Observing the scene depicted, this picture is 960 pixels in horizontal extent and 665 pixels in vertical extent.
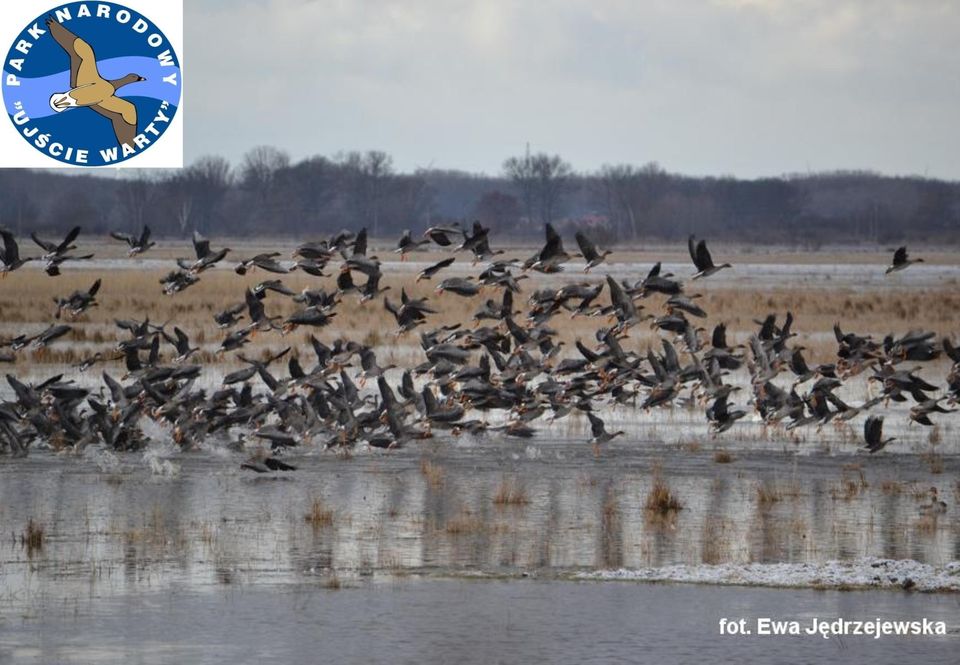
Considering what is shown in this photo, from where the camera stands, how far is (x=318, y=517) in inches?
664

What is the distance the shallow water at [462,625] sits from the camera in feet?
39.2

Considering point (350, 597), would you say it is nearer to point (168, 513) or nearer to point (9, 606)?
point (9, 606)

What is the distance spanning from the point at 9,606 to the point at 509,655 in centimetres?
396

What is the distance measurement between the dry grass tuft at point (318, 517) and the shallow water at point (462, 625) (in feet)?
9.10

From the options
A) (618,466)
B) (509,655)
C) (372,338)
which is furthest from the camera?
(372,338)

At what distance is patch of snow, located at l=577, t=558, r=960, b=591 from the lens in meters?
14.0

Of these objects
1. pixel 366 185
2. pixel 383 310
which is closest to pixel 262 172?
pixel 366 185

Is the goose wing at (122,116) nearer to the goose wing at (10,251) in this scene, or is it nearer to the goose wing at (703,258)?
the goose wing at (10,251)

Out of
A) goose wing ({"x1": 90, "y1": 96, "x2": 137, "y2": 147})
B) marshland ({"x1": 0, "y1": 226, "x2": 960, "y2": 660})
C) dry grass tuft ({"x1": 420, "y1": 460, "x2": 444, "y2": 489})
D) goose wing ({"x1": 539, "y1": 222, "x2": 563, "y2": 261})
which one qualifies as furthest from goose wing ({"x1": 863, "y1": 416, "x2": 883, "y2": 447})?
goose wing ({"x1": 90, "y1": 96, "x2": 137, "y2": 147})

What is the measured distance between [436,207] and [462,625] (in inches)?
5889

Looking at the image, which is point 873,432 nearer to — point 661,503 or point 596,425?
point 596,425

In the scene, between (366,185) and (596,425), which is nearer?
(596,425)

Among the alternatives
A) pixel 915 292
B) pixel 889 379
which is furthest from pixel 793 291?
pixel 889 379

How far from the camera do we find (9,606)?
43.1 feet
